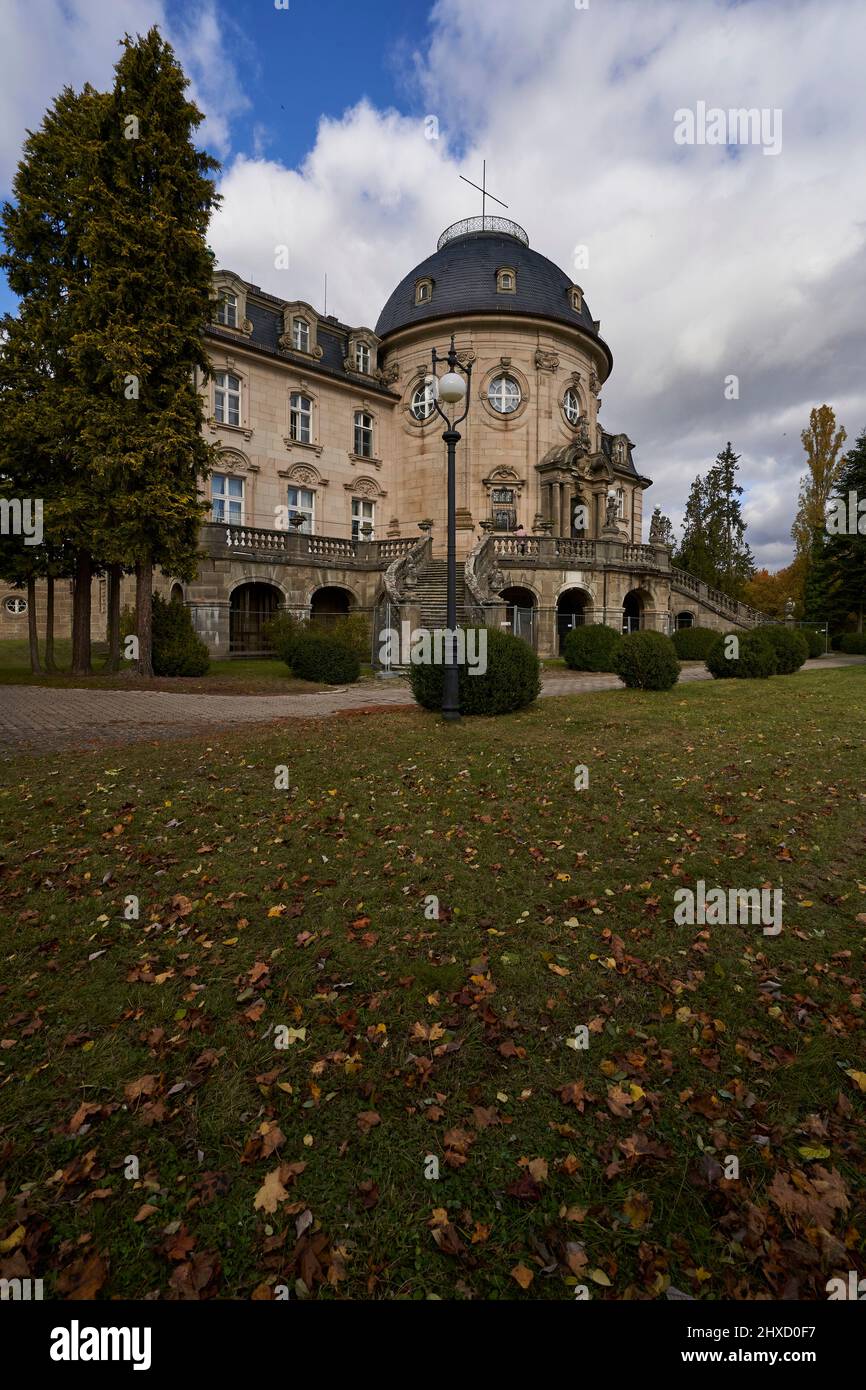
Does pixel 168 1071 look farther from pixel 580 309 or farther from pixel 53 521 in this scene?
pixel 580 309

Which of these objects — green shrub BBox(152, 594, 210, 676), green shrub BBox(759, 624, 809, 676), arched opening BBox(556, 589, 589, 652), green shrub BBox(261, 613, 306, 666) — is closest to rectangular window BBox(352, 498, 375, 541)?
green shrub BBox(261, 613, 306, 666)

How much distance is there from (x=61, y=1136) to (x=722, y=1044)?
311 centimetres

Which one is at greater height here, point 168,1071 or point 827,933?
point 827,933

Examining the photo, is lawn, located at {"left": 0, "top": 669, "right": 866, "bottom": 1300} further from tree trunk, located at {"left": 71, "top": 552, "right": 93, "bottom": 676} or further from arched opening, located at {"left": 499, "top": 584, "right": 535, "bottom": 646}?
arched opening, located at {"left": 499, "top": 584, "right": 535, "bottom": 646}

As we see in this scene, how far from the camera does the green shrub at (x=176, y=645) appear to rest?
60.6ft

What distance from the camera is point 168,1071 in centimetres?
298

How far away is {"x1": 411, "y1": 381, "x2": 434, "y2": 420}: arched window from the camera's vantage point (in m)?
32.1

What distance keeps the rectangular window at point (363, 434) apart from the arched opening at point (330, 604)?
29.8 ft

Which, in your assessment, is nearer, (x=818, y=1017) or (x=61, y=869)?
(x=818, y=1017)

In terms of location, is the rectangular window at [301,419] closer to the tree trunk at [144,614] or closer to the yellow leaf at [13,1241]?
Answer: the tree trunk at [144,614]

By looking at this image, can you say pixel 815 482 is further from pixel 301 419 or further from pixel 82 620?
pixel 82 620

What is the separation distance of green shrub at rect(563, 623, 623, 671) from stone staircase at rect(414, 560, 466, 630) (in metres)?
4.07
